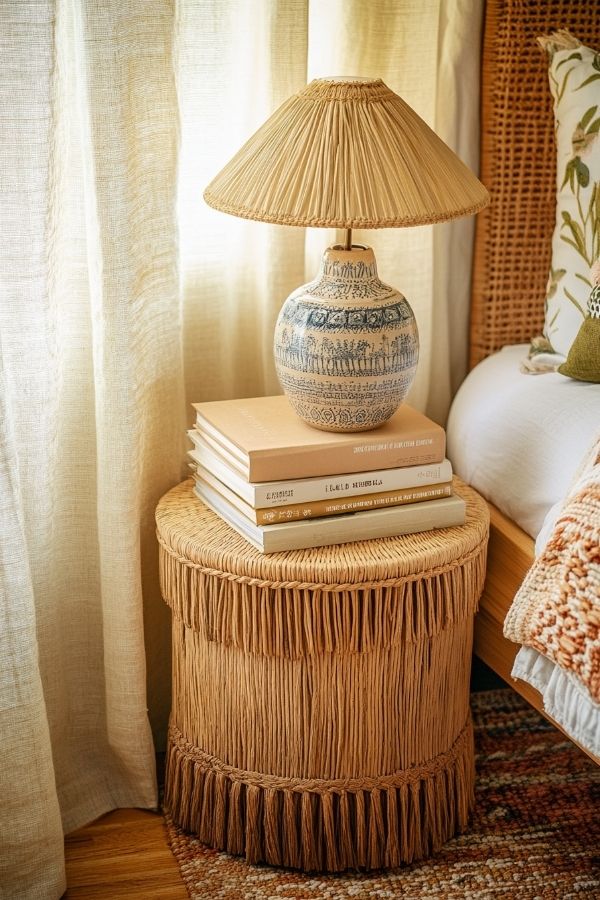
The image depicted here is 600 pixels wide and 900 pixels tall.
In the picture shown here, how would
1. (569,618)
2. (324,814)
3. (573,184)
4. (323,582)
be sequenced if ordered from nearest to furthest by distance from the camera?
(569,618)
(323,582)
(324,814)
(573,184)

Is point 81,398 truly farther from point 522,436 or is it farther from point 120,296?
point 522,436

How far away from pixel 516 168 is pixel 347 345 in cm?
59

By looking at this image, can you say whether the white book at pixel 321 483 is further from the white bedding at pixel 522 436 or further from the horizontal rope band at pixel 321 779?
the horizontal rope band at pixel 321 779

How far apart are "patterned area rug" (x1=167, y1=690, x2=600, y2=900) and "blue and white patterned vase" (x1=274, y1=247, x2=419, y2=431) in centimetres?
59

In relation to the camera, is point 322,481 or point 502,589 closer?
point 322,481

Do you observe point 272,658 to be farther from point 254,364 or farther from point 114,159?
point 114,159

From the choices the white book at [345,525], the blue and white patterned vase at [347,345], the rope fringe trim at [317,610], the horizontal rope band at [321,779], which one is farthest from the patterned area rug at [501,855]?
the blue and white patterned vase at [347,345]

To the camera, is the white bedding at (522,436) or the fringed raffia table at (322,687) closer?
the fringed raffia table at (322,687)

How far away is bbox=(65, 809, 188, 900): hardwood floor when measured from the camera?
4.42ft

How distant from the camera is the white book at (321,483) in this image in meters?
1.27

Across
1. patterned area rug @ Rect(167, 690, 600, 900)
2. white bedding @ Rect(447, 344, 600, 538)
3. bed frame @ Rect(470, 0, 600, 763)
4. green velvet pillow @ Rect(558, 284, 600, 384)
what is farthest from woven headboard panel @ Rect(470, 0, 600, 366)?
patterned area rug @ Rect(167, 690, 600, 900)

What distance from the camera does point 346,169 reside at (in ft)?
3.90

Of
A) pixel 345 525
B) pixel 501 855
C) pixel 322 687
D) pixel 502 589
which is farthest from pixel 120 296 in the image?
pixel 501 855

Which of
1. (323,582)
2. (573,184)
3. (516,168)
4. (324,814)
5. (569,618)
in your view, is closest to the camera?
(569,618)
